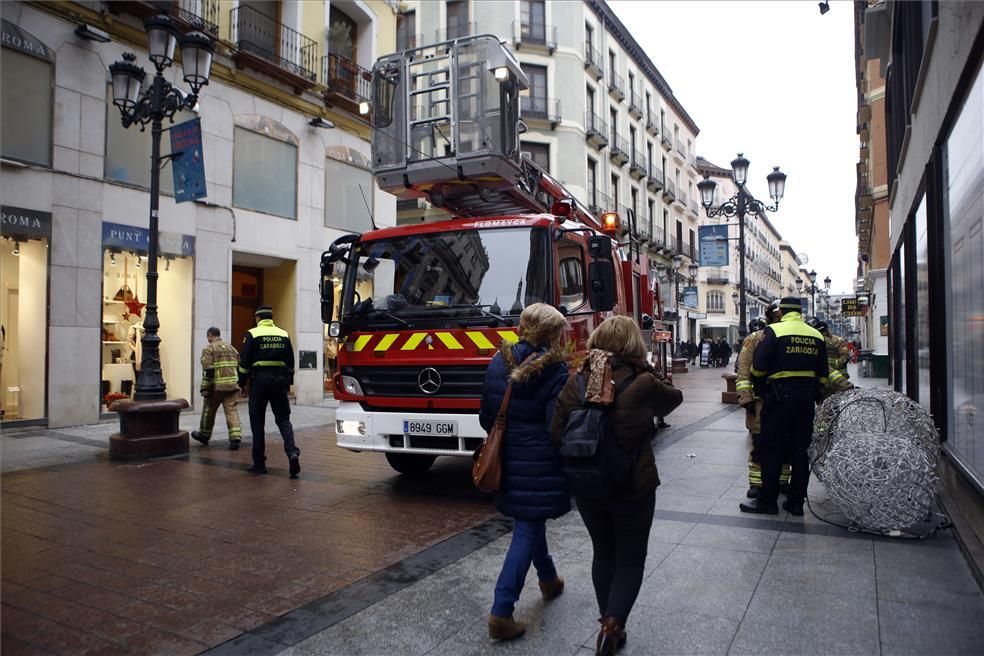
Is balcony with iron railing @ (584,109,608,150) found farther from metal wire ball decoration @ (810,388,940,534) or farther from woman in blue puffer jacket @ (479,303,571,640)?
woman in blue puffer jacket @ (479,303,571,640)

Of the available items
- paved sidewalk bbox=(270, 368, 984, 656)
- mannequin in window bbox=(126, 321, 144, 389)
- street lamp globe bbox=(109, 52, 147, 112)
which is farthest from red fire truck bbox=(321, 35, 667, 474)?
mannequin in window bbox=(126, 321, 144, 389)

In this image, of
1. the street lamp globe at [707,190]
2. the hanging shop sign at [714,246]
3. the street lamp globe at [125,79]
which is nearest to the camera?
the street lamp globe at [125,79]

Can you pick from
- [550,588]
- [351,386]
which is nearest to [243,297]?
[351,386]

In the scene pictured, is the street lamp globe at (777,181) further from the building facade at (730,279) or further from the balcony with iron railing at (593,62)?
the building facade at (730,279)

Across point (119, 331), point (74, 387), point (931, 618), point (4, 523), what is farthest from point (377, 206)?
point (931, 618)

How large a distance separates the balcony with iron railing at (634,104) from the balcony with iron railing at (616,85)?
138cm

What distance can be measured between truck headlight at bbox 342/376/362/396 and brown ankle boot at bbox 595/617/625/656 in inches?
165

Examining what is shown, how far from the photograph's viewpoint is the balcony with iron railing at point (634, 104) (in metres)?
39.5

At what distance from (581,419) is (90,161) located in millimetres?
12101

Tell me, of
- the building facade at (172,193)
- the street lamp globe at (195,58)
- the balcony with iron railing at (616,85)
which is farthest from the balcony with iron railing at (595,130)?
the street lamp globe at (195,58)

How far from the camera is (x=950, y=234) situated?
645 centimetres

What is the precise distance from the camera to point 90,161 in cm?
1216

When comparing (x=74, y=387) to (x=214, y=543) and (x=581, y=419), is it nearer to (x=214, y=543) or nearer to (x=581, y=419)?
(x=214, y=543)

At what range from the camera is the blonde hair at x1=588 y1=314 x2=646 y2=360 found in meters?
3.32
